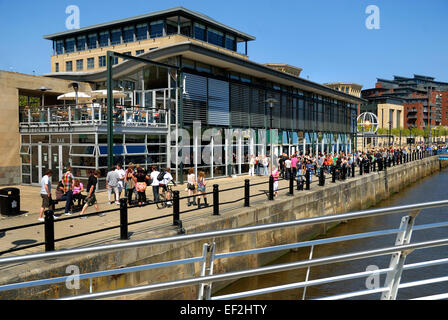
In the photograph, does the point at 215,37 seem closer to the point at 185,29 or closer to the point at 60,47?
the point at 185,29

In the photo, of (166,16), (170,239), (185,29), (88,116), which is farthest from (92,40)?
(170,239)

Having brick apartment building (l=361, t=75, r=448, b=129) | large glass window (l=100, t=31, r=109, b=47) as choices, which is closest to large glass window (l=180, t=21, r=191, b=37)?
large glass window (l=100, t=31, r=109, b=47)

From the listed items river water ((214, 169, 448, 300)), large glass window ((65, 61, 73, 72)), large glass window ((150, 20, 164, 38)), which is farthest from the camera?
large glass window ((65, 61, 73, 72))

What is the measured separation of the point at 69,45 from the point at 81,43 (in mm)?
3497

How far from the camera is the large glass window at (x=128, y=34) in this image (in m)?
62.2

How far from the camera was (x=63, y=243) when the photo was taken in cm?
861

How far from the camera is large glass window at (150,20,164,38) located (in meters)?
58.6

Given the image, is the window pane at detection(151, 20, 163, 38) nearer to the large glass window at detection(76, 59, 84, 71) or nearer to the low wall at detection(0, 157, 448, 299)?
the large glass window at detection(76, 59, 84, 71)

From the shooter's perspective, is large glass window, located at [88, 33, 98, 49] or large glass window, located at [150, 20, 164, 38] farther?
large glass window, located at [88, 33, 98, 49]

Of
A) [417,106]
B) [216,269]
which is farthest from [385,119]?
[216,269]

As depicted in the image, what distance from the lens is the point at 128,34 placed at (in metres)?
62.7

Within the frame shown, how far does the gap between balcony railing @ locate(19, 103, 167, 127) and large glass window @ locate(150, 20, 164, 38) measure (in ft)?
134

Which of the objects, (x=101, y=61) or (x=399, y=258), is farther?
(x=101, y=61)
